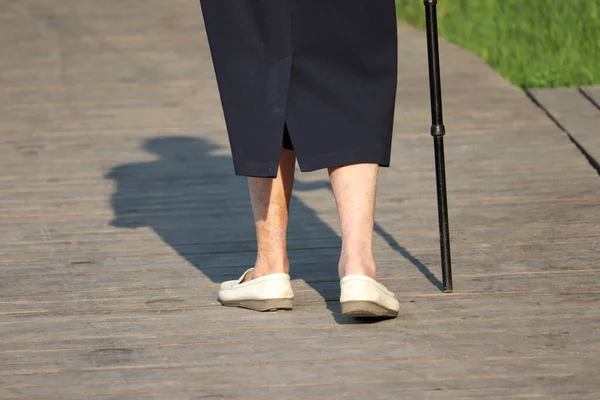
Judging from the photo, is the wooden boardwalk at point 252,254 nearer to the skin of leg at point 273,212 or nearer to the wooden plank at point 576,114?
the wooden plank at point 576,114

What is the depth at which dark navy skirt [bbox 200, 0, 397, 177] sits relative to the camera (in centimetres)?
323

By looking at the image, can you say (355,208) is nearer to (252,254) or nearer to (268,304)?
(268,304)

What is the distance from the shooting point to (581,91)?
6.76 metres

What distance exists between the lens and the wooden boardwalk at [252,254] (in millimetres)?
2984

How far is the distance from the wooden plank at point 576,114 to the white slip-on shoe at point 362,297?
90.5 inches

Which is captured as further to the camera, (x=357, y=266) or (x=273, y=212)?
(x=273, y=212)

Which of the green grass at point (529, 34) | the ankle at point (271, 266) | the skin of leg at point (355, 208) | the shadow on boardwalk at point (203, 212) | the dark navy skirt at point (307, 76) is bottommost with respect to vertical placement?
the green grass at point (529, 34)

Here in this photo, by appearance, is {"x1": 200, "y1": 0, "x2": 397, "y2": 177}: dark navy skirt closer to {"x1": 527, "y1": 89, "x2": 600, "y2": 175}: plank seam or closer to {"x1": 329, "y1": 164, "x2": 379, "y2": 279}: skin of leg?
{"x1": 329, "y1": 164, "x2": 379, "y2": 279}: skin of leg

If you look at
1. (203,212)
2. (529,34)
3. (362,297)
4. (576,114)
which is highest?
(362,297)

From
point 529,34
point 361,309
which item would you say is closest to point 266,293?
point 361,309

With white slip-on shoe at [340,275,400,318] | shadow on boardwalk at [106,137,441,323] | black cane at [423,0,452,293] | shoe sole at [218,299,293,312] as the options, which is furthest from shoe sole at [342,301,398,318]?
black cane at [423,0,452,293]

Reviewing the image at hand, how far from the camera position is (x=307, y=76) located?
326cm

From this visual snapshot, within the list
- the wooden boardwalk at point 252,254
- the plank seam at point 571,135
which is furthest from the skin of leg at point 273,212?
the plank seam at point 571,135

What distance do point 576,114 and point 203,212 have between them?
224cm
